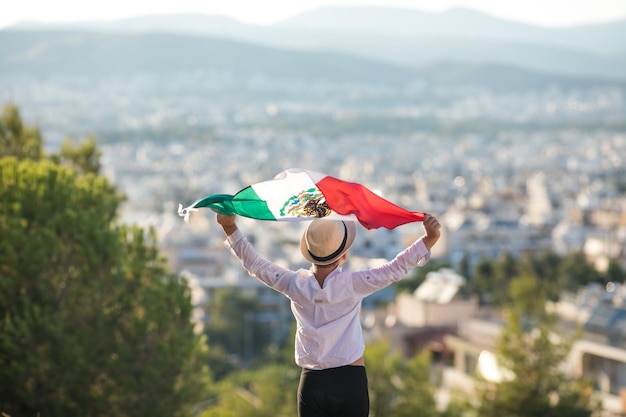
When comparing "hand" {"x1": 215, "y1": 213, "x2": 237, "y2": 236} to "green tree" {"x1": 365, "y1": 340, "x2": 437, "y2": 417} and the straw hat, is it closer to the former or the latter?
the straw hat

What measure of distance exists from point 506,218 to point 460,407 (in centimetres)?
5610

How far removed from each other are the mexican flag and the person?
0.30 ft

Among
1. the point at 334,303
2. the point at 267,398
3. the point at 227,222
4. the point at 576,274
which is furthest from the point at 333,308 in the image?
the point at 576,274

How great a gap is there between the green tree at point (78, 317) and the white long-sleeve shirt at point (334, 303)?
4814 millimetres

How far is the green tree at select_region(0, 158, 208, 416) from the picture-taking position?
856 centimetres

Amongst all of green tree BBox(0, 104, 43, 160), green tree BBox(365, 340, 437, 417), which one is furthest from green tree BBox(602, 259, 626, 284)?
green tree BBox(0, 104, 43, 160)

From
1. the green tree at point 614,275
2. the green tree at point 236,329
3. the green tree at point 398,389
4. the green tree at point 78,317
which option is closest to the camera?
the green tree at point 78,317

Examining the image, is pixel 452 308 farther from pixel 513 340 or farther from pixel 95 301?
pixel 95 301

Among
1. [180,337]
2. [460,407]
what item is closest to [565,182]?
[460,407]

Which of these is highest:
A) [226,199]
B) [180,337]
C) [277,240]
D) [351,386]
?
[226,199]

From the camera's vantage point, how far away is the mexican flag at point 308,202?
3.89 meters

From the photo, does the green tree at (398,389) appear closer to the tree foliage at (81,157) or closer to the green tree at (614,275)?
the tree foliage at (81,157)

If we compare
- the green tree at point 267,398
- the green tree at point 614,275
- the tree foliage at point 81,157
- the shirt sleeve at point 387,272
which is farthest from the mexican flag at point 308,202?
the green tree at point 614,275

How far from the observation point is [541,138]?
18288 cm
